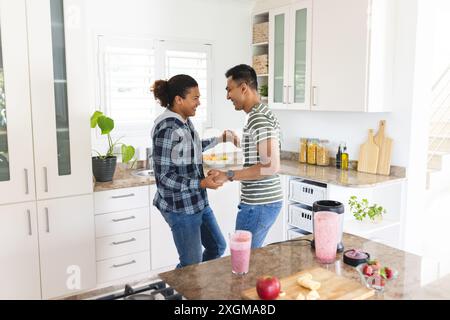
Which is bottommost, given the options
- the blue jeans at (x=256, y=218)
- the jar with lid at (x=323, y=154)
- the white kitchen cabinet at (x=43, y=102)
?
the blue jeans at (x=256, y=218)

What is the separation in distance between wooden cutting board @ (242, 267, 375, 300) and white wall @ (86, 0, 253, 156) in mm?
2547

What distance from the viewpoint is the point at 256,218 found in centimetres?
228

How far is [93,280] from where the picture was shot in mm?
3008

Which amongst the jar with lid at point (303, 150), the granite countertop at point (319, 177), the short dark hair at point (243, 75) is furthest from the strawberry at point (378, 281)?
the jar with lid at point (303, 150)

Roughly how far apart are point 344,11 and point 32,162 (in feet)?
8.19

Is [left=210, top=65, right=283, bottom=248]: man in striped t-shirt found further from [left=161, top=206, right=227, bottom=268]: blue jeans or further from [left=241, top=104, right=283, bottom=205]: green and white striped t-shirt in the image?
[left=161, top=206, right=227, bottom=268]: blue jeans

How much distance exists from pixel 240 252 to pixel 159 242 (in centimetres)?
198

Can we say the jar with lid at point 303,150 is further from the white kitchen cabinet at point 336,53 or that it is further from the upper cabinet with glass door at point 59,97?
the upper cabinet with glass door at point 59,97

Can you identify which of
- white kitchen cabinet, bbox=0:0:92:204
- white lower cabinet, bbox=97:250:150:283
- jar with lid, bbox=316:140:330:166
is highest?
white kitchen cabinet, bbox=0:0:92:204

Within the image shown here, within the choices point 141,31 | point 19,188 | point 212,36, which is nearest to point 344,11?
point 212,36

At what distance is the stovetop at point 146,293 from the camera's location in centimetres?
121

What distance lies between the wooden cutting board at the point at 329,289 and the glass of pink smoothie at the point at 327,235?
181 millimetres

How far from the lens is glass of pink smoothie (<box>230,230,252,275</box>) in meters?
1.45

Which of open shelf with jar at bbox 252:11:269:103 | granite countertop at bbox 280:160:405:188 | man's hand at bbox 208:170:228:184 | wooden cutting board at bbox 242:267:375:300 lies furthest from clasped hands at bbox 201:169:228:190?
open shelf with jar at bbox 252:11:269:103
